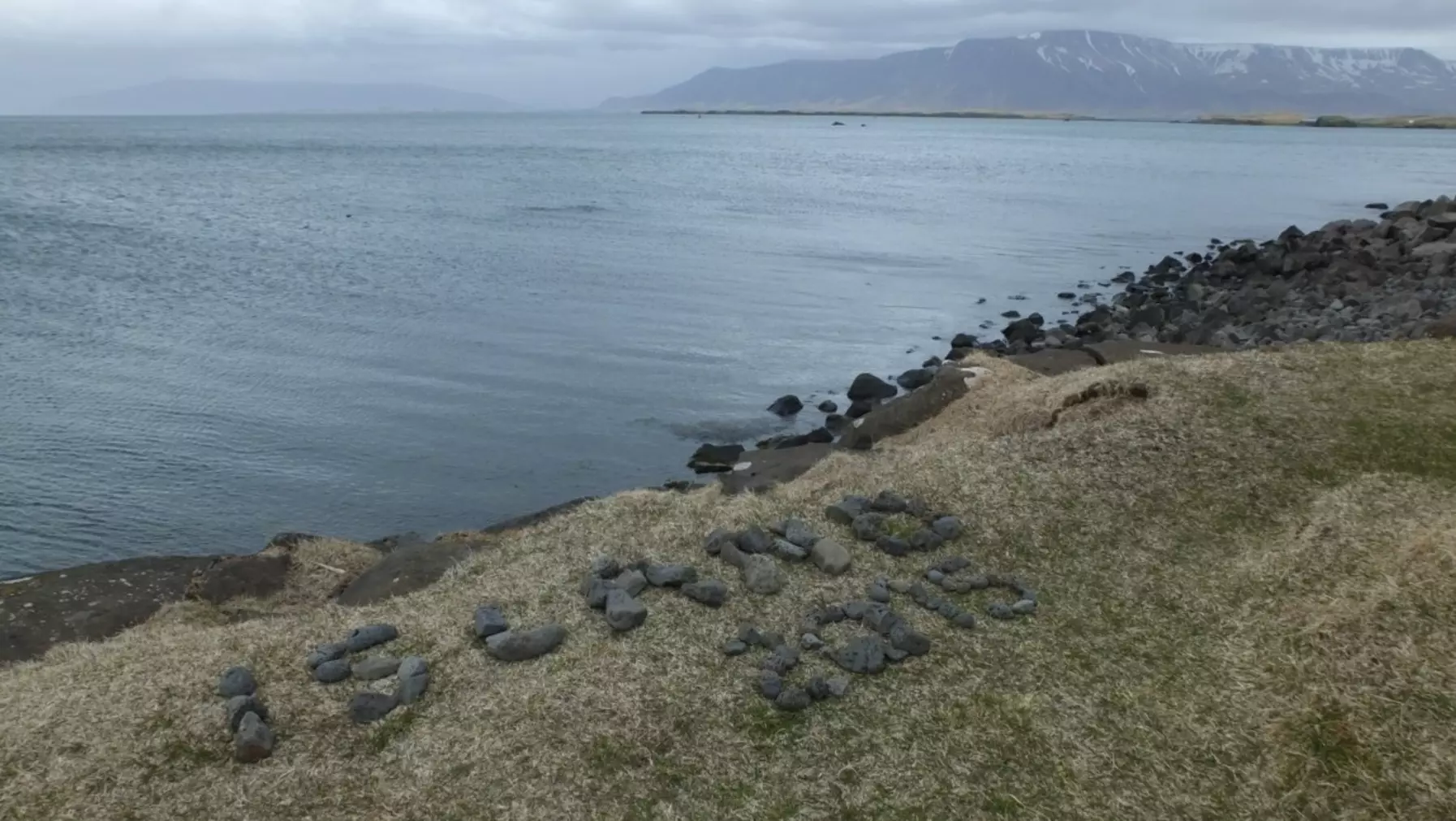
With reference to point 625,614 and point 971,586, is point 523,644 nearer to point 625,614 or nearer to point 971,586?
point 625,614

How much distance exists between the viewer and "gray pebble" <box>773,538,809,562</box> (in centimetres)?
905

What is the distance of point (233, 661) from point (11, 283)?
3263 cm

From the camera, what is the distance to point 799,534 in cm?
935

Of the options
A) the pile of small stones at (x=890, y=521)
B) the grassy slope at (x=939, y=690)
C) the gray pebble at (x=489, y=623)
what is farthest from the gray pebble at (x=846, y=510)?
the gray pebble at (x=489, y=623)

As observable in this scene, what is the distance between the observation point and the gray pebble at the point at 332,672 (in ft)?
24.0

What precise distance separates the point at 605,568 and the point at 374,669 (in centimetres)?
206

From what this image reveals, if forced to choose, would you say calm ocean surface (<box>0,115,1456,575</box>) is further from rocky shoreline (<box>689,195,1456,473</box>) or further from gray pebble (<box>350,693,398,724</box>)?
gray pebble (<box>350,693,398,724</box>)

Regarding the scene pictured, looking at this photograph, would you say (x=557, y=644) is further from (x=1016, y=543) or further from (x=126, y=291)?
(x=126, y=291)

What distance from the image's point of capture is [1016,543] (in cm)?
941

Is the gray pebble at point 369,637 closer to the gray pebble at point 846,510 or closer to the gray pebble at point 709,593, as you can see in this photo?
the gray pebble at point 709,593

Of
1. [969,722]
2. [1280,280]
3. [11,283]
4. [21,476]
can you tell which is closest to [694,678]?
[969,722]

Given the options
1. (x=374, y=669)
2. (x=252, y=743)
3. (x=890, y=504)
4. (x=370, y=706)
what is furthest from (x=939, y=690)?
(x=252, y=743)

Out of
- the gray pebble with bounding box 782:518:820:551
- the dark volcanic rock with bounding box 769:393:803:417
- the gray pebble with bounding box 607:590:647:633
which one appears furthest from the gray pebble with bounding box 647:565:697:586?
the dark volcanic rock with bounding box 769:393:803:417

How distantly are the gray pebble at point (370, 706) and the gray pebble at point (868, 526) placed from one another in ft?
13.9
